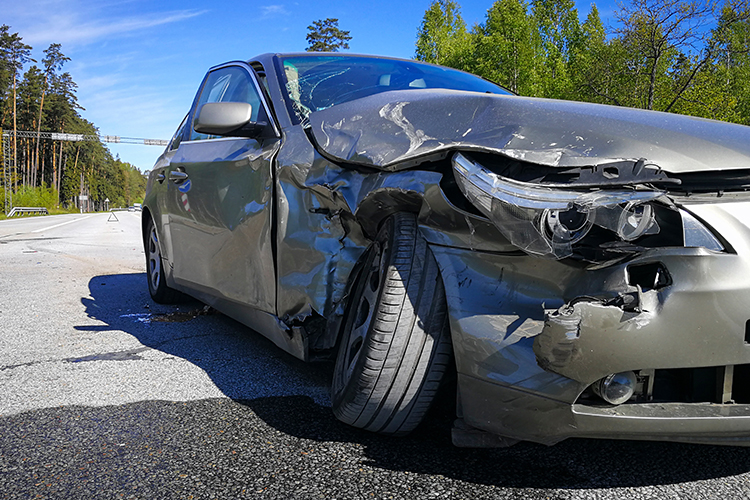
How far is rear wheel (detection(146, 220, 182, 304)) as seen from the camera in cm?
459

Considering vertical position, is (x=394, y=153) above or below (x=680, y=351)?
above

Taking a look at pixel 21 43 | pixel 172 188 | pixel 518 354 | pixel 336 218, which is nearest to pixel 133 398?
pixel 336 218

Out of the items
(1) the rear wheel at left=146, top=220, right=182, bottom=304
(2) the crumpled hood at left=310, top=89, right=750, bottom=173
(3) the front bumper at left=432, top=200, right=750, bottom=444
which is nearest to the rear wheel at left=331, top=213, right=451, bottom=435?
(3) the front bumper at left=432, top=200, right=750, bottom=444

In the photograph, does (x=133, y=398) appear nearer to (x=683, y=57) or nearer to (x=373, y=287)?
(x=373, y=287)

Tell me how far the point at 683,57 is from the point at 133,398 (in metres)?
20.7

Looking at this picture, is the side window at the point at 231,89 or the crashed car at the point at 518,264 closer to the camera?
the crashed car at the point at 518,264

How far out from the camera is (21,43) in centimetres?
6047

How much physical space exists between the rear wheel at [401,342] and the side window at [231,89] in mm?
1218

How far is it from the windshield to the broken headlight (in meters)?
1.23

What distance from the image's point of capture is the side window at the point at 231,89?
9.75 ft

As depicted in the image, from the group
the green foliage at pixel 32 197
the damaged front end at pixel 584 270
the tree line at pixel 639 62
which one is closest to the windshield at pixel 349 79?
the damaged front end at pixel 584 270

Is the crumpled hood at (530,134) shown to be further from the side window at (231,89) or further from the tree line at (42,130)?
the tree line at (42,130)

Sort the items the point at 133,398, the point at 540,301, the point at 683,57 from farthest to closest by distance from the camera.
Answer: the point at 683,57 → the point at 133,398 → the point at 540,301

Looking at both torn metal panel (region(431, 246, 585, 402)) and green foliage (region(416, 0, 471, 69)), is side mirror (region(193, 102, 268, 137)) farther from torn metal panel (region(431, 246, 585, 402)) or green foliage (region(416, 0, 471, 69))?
green foliage (region(416, 0, 471, 69))
